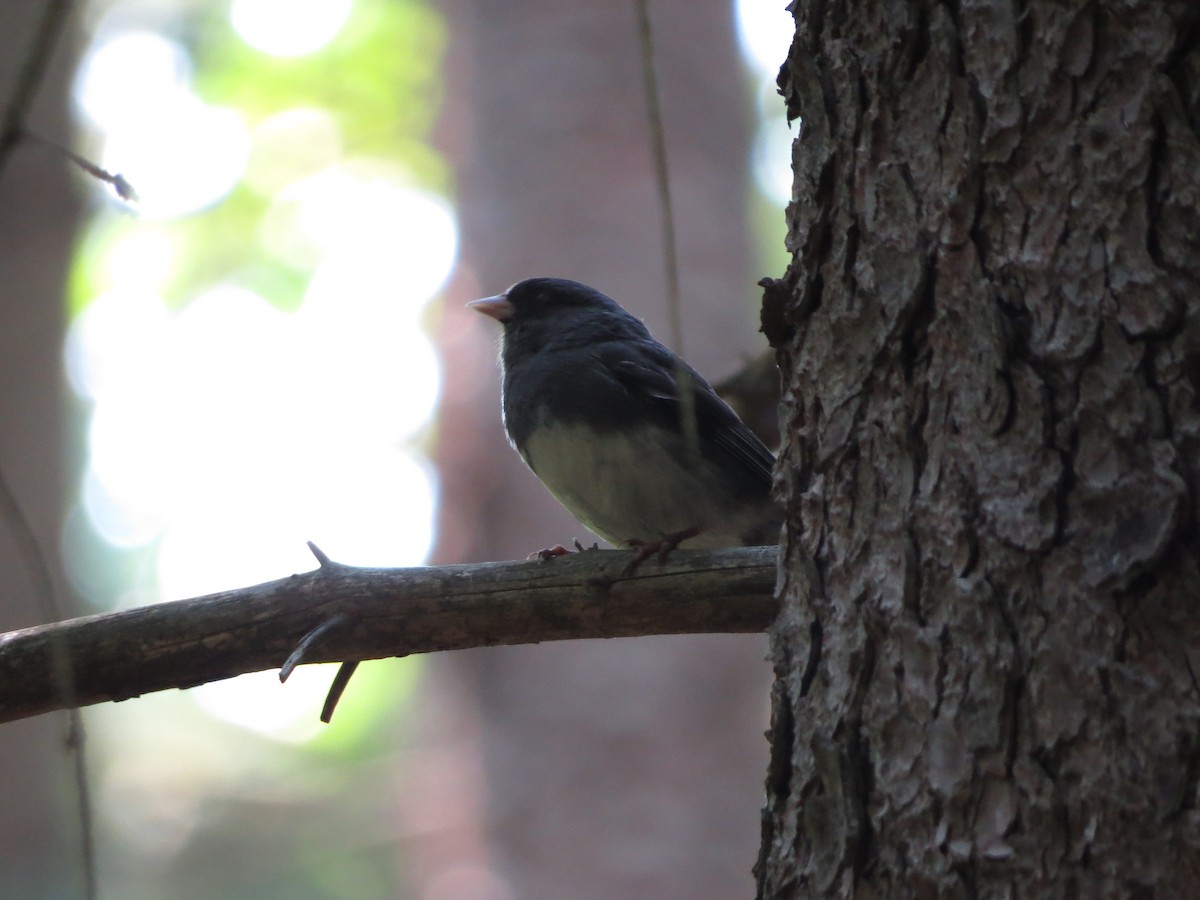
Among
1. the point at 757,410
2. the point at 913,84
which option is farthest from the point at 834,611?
the point at 757,410

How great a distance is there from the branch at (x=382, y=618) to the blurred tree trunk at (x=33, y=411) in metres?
4.33

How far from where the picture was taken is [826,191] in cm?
201

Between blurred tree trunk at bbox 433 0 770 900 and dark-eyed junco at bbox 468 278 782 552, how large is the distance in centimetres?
175

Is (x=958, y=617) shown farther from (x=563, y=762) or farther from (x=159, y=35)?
(x=159, y=35)

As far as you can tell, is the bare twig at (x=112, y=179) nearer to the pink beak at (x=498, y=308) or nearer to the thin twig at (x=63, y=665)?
the thin twig at (x=63, y=665)

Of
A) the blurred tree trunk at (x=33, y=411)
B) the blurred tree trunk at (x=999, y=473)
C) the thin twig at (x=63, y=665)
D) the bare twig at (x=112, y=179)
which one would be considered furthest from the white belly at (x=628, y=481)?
the blurred tree trunk at (x=33, y=411)

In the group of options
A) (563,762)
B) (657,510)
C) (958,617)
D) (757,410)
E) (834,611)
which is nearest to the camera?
(958,617)

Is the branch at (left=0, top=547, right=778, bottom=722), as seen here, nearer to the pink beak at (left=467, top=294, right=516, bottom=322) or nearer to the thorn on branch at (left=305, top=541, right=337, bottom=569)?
the thorn on branch at (left=305, top=541, right=337, bottom=569)

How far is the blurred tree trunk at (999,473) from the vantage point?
1560mm

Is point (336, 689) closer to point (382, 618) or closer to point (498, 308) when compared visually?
point (382, 618)

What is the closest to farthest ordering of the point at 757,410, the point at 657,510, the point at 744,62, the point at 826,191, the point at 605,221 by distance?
the point at 826,191, the point at 657,510, the point at 757,410, the point at 605,221, the point at 744,62

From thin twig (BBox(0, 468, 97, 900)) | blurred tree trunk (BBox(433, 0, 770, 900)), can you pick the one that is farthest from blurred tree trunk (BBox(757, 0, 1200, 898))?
blurred tree trunk (BBox(433, 0, 770, 900))

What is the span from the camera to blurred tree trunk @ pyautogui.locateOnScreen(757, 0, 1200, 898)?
156 centimetres

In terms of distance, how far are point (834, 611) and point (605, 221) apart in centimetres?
475
